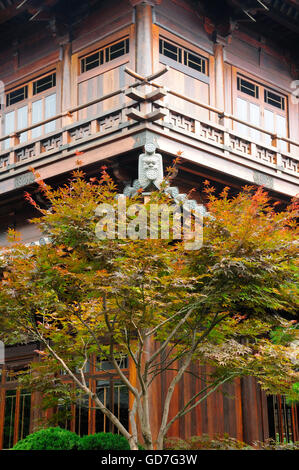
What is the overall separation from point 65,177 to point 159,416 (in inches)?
215

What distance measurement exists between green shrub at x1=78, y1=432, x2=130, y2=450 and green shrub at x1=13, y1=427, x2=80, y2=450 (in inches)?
6.5

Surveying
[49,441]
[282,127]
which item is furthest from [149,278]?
[282,127]

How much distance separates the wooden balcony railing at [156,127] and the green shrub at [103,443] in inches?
227

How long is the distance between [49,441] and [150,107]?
259 inches

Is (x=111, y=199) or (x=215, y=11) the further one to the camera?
(x=215, y=11)

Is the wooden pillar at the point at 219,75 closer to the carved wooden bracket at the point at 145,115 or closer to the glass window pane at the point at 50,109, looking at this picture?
the carved wooden bracket at the point at 145,115

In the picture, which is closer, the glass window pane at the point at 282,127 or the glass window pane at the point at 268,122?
the glass window pane at the point at 268,122

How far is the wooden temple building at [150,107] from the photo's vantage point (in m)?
13.7

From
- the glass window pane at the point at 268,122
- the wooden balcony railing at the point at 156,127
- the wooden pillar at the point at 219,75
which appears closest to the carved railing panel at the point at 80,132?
the wooden balcony railing at the point at 156,127

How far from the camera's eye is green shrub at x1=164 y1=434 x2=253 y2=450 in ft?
36.8

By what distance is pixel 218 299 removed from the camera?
10133 mm
